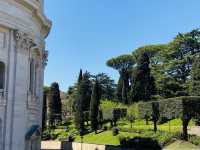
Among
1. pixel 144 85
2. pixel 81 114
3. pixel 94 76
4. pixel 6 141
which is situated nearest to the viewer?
pixel 6 141

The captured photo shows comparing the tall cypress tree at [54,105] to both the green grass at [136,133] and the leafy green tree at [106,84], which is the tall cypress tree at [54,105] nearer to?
the green grass at [136,133]

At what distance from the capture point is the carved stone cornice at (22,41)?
28.0 metres

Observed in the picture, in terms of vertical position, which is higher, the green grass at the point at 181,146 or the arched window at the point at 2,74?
the arched window at the point at 2,74

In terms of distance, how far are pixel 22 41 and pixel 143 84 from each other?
73254 millimetres

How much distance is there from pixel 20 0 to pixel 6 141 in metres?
9.07

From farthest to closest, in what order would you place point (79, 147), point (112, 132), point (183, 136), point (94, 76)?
point (94, 76) → point (112, 132) → point (79, 147) → point (183, 136)

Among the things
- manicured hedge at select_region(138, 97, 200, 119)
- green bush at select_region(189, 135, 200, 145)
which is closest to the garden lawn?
manicured hedge at select_region(138, 97, 200, 119)

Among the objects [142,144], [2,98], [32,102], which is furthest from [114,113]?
[2,98]

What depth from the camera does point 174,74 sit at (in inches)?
3696

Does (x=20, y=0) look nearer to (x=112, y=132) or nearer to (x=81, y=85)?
(x=112, y=132)

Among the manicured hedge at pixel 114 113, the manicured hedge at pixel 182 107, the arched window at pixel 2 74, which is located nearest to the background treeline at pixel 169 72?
the manicured hedge at pixel 114 113

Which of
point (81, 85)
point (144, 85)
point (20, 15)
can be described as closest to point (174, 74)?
point (144, 85)

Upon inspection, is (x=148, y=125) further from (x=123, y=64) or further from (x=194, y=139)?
(x=123, y=64)

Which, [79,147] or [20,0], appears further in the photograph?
[79,147]
